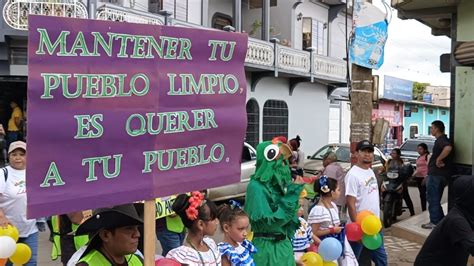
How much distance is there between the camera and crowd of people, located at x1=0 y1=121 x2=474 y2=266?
104 inches

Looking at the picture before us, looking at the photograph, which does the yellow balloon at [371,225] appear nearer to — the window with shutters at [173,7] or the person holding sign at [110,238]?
the person holding sign at [110,238]

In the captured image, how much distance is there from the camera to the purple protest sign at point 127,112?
2.44m

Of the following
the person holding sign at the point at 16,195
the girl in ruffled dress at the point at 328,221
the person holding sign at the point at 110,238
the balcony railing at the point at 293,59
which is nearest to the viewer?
the person holding sign at the point at 110,238

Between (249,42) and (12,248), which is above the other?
(249,42)

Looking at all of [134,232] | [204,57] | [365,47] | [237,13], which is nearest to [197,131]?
[204,57]

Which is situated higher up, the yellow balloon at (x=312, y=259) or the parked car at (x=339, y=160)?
the parked car at (x=339, y=160)

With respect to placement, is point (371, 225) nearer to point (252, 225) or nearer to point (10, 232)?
point (252, 225)

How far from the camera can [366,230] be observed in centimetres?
525

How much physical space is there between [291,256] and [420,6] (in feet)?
18.3

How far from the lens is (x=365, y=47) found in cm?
639

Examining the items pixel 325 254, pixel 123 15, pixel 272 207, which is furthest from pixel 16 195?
pixel 123 15

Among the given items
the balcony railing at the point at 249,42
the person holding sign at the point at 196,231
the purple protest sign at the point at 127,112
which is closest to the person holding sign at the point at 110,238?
the purple protest sign at the point at 127,112

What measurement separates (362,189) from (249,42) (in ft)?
40.8

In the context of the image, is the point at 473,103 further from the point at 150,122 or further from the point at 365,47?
the point at 150,122
